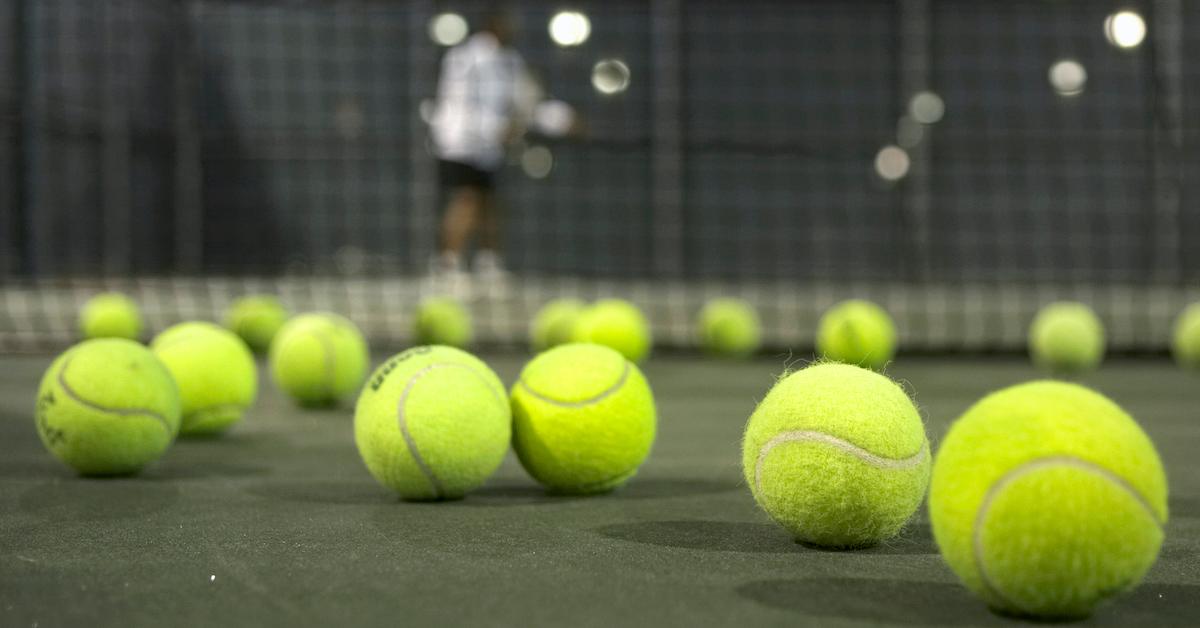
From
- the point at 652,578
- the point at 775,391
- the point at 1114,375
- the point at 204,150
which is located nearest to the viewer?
the point at 652,578

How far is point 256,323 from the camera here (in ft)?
22.0

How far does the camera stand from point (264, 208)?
12602mm

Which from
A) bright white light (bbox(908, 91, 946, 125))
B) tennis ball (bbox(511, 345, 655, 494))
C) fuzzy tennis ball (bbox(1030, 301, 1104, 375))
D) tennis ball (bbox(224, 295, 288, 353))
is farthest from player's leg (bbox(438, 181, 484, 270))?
tennis ball (bbox(511, 345, 655, 494))

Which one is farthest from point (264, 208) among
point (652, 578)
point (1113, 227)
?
point (652, 578)

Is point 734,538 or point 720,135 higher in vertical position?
point 720,135

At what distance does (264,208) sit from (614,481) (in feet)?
34.1

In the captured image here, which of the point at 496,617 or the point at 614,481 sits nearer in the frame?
the point at 496,617

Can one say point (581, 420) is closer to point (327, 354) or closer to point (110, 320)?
point (327, 354)

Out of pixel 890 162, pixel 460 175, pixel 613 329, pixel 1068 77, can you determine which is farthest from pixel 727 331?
pixel 1068 77

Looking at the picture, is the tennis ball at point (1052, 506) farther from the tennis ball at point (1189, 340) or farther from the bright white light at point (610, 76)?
the bright white light at point (610, 76)

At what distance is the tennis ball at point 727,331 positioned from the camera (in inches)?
269

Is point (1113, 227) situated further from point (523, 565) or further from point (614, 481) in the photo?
point (523, 565)

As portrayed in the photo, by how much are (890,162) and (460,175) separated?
5.17 meters

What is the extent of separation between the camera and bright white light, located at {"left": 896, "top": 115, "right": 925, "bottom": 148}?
989 cm
